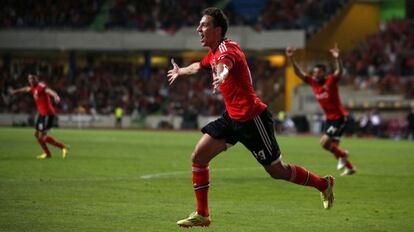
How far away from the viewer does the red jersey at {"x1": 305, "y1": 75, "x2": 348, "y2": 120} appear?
2008 cm

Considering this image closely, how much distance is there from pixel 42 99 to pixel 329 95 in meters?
9.02

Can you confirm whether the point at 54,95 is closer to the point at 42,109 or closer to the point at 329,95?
the point at 42,109

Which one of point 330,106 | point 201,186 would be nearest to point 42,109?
point 330,106

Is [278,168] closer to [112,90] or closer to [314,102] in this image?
[314,102]

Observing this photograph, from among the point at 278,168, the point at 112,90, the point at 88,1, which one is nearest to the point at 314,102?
the point at 112,90

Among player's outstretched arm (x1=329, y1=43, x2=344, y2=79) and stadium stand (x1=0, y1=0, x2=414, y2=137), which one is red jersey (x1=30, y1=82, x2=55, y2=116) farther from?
stadium stand (x1=0, y1=0, x2=414, y2=137)

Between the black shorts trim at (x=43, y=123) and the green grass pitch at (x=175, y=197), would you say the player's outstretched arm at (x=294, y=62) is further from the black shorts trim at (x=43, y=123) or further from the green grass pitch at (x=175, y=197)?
the black shorts trim at (x=43, y=123)

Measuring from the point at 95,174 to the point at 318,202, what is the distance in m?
6.59

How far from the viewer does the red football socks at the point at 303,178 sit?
10.9 metres

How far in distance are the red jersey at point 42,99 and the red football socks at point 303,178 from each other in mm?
Result: 14653

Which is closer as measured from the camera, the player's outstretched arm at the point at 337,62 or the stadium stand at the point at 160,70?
the player's outstretched arm at the point at 337,62

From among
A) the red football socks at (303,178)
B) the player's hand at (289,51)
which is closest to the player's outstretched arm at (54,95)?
the player's hand at (289,51)

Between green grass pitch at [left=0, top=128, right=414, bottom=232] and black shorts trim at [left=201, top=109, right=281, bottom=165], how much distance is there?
0.95 m

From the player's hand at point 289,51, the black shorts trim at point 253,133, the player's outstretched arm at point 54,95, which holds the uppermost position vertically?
the player's hand at point 289,51
